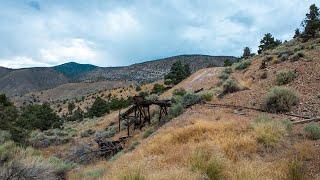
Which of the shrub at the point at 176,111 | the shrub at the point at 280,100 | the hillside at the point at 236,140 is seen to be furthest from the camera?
the shrub at the point at 176,111

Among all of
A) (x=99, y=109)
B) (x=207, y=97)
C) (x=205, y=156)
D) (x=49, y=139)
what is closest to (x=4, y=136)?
(x=49, y=139)

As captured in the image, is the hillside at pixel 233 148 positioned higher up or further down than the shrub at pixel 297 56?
further down

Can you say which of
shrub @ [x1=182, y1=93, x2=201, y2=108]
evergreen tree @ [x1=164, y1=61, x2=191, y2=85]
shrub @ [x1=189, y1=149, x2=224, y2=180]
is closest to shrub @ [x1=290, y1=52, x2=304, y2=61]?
shrub @ [x1=182, y1=93, x2=201, y2=108]

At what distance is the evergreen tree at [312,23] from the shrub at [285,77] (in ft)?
56.6

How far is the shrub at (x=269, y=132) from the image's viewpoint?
16.0 m

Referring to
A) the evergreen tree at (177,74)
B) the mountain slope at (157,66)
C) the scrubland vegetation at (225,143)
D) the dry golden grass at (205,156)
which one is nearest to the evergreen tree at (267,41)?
the evergreen tree at (177,74)

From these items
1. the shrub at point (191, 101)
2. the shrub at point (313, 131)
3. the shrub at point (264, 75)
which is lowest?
the shrub at point (313, 131)

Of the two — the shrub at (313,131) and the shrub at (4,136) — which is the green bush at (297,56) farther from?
the shrub at (4,136)

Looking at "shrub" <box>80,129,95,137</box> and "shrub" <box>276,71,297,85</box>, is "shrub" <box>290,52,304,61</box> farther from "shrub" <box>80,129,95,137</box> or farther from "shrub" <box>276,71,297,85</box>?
"shrub" <box>80,129,95,137</box>

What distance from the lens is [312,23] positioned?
4381 cm

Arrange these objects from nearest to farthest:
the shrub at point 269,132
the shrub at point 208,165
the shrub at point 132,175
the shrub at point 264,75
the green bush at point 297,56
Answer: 1. the shrub at point 132,175
2. the shrub at point 208,165
3. the shrub at point 269,132
4. the shrub at point 264,75
5. the green bush at point 297,56

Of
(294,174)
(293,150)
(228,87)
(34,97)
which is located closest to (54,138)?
(228,87)

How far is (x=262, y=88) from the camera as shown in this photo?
92.8 feet

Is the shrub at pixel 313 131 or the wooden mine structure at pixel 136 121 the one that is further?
the wooden mine structure at pixel 136 121
